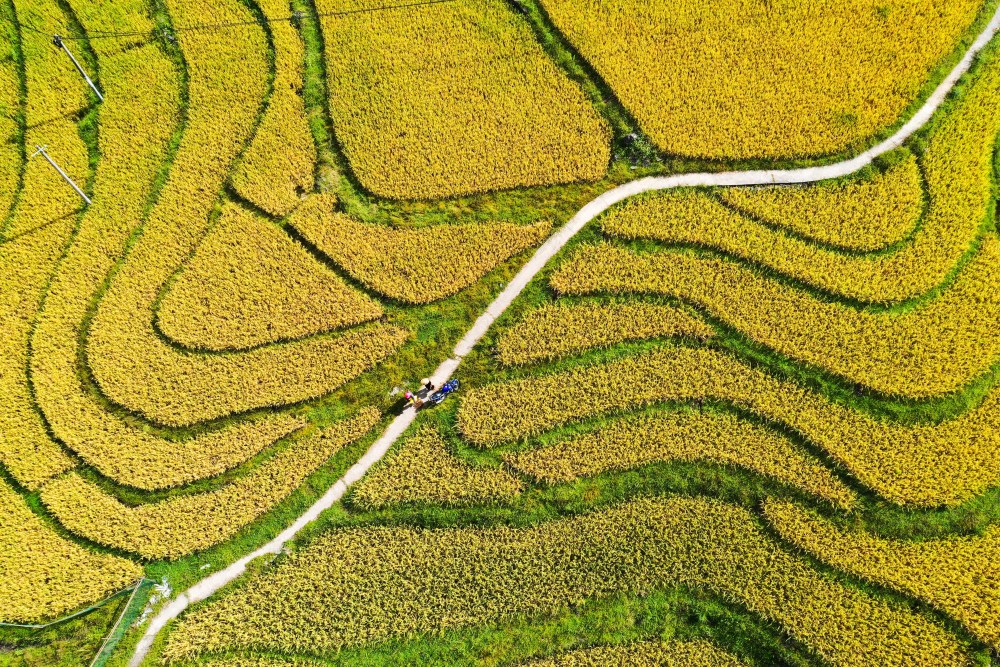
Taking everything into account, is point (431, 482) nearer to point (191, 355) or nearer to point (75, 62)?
point (191, 355)

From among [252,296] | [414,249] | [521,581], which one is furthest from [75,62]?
[521,581]

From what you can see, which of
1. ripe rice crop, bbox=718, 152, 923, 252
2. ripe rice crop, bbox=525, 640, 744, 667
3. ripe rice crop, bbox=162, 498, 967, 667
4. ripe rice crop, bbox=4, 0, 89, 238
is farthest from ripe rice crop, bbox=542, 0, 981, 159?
ripe rice crop, bbox=4, 0, 89, 238

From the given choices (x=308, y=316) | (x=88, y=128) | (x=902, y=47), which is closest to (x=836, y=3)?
(x=902, y=47)

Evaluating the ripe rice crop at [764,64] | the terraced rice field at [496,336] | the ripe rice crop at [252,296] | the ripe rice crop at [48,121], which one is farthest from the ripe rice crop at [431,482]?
the ripe rice crop at [48,121]

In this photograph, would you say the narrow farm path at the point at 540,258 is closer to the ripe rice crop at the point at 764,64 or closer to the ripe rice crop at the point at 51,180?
the ripe rice crop at the point at 764,64

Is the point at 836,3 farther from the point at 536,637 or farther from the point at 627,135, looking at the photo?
the point at 536,637

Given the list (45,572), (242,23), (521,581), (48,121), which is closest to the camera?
(521,581)
